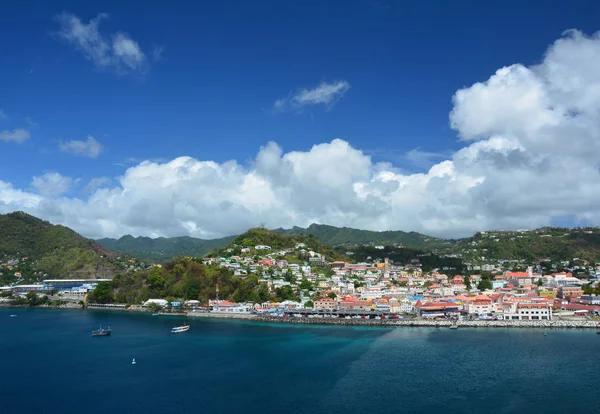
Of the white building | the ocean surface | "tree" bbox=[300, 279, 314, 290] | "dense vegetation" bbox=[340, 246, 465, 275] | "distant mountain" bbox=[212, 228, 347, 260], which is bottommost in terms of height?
the ocean surface

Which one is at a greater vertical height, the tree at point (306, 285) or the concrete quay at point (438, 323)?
the tree at point (306, 285)

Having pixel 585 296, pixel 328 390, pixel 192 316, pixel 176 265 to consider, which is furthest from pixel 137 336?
pixel 585 296

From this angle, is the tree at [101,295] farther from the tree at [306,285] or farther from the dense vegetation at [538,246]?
the dense vegetation at [538,246]

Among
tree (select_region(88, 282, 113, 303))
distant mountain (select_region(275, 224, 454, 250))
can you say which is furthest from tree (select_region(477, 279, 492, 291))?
distant mountain (select_region(275, 224, 454, 250))

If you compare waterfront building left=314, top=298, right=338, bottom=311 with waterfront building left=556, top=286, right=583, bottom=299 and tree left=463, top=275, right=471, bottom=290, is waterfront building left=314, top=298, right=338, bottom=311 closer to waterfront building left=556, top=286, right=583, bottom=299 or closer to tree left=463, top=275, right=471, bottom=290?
tree left=463, top=275, right=471, bottom=290

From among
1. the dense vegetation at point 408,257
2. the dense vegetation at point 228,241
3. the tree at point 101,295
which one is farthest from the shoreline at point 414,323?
the dense vegetation at point 228,241

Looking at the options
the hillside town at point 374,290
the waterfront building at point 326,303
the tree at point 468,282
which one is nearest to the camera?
the hillside town at point 374,290

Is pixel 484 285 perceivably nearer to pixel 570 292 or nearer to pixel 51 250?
pixel 570 292

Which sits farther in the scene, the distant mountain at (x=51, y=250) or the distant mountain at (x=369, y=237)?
the distant mountain at (x=369, y=237)
